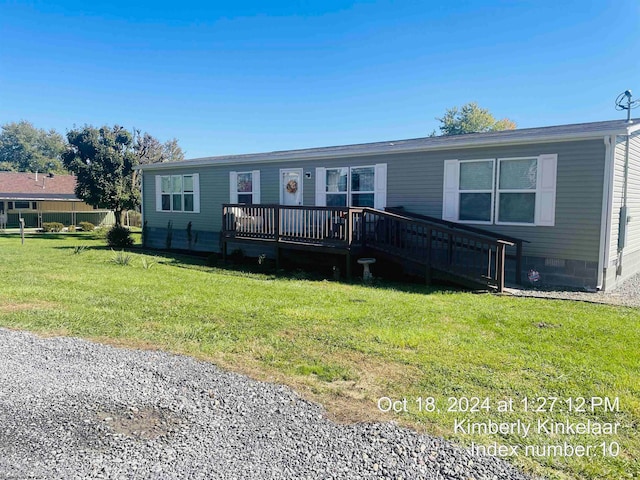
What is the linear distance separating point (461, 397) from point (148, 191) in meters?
15.3

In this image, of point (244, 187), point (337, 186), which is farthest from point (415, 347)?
point (244, 187)

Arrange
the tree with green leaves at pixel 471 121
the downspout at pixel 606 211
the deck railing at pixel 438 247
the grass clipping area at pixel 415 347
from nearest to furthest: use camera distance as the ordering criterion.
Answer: the grass clipping area at pixel 415 347
the deck railing at pixel 438 247
the downspout at pixel 606 211
the tree with green leaves at pixel 471 121

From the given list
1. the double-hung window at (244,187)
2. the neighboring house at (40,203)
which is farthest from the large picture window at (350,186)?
the neighboring house at (40,203)

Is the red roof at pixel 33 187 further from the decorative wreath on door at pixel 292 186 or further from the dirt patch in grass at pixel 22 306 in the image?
the dirt patch in grass at pixel 22 306

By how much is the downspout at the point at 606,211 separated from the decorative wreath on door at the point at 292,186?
24.0 ft

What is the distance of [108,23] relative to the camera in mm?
16109

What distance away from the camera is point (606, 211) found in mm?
7727

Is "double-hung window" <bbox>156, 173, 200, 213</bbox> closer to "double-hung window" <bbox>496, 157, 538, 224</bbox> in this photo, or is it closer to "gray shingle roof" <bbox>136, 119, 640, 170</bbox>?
"gray shingle roof" <bbox>136, 119, 640, 170</bbox>

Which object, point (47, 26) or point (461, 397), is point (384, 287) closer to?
Answer: point (461, 397)

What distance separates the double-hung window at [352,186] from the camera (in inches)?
417

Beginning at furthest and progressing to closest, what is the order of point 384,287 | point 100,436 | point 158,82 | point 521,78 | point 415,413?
1. point 521,78
2. point 158,82
3. point 384,287
4. point 415,413
5. point 100,436

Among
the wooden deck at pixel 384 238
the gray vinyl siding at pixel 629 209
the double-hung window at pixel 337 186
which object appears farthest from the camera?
the double-hung window at pixel 337 186

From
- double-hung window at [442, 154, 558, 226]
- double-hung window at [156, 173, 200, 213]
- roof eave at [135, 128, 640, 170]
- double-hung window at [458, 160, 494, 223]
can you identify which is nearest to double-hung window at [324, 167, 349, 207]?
roof eave at [135, 128, 640, 170]

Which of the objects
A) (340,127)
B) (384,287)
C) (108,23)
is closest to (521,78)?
(340,127)
